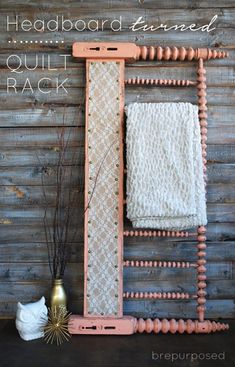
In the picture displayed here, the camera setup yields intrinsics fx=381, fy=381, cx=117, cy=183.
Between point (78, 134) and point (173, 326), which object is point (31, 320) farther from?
point (78, 134)

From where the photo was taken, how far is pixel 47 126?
5.78ft

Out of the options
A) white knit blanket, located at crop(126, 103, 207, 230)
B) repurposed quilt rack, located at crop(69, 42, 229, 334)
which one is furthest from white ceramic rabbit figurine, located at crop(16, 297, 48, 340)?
white knit blanket, located at crop(126, 103, 207, 230)

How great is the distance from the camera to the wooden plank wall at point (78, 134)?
5.73 feet

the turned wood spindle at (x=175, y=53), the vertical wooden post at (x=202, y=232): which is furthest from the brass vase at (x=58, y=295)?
the turned wood spindle at (x=175, y=53)

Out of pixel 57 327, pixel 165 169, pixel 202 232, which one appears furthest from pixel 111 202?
pixel 57 327

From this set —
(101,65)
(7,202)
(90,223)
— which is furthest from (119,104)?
(7,202)

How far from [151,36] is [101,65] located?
284mm

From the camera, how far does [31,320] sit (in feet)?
5.12

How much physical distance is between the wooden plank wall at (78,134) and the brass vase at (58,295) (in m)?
0.12

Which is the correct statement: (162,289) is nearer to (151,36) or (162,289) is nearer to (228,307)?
(228,307)

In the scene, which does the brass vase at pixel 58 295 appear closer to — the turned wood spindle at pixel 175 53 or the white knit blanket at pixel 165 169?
the white knit blanket at pixel 165 169

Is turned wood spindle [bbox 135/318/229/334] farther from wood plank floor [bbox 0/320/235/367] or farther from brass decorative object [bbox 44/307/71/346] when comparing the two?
brass decorative object [bbox 44/307/71/346]

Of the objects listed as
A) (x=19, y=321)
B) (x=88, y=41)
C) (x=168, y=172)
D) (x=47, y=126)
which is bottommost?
(x=19, y=321)

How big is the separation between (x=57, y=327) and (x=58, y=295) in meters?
0.13
